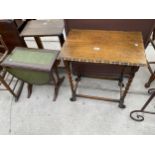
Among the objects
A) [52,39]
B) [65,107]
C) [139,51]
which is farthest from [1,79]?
[139,51]

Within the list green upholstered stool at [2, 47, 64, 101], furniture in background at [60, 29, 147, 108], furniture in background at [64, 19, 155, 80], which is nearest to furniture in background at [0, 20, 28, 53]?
green upholstered stool at [2, 47, 64, 101]

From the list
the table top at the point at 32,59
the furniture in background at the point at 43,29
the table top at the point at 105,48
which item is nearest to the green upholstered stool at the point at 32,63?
the table top at the point at 32,59

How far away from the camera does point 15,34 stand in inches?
76.5

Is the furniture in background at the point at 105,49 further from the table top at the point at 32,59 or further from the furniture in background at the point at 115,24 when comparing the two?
the table top at the point at 32,59

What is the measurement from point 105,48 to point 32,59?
80cm

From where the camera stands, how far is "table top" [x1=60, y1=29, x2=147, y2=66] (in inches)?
50.0

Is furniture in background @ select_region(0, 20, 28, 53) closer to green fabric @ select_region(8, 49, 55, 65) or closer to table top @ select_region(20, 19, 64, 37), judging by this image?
table top @ select_region(20, 19, 64, 37)

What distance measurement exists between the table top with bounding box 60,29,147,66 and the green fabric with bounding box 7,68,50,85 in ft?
1.68

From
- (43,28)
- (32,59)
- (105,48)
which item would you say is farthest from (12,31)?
(105,48)

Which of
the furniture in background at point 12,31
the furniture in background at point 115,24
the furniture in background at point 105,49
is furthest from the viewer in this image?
the furniture in background at point 12,31

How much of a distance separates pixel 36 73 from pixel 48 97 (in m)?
0.50

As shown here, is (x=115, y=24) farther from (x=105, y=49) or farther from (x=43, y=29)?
(x=43, y=29)

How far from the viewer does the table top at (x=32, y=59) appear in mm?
1626
